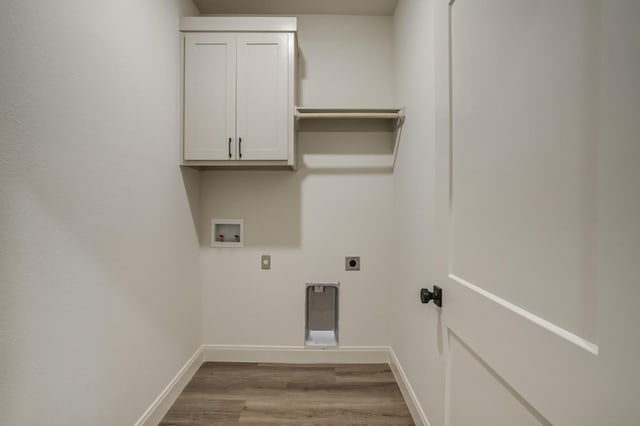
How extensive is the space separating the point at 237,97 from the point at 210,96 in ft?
0.59

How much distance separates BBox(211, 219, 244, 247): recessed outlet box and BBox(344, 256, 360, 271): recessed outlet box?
33.0 inches

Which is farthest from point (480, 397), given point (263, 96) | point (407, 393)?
point (263, 96)

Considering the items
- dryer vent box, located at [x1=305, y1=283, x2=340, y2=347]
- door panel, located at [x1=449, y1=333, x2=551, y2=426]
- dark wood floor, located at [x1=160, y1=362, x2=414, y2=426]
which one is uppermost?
door panel, located at [x1=449, y1=333, x2=551, y2=426]

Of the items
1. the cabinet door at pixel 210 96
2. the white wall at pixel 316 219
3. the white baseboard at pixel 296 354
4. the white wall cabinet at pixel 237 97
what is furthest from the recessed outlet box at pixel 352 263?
the cabinet door at pixel 210 96

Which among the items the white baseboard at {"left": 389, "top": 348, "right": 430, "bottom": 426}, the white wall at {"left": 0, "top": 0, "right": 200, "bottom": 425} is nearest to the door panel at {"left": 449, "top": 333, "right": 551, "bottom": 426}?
the white baseboard at {"left": 389, "top": 348, "right": 430, "bottom": 426}

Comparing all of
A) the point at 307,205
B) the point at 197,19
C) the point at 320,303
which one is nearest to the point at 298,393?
the point at 320,303

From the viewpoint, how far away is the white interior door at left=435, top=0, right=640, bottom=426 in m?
0.44

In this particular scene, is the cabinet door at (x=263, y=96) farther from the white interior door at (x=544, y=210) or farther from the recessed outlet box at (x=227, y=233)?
the white interior door at (x=544, y=210)

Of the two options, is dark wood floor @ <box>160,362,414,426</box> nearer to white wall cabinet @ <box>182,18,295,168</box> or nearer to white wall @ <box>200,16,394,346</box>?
white wall @ <box>200,16,394,346</box>

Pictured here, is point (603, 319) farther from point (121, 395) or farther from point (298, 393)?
point (298, 393)

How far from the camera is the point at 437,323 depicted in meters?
1.42

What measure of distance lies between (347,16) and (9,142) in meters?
2.28

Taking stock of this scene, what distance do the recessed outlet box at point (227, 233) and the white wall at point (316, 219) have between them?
45 millimetres

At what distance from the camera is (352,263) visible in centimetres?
239
